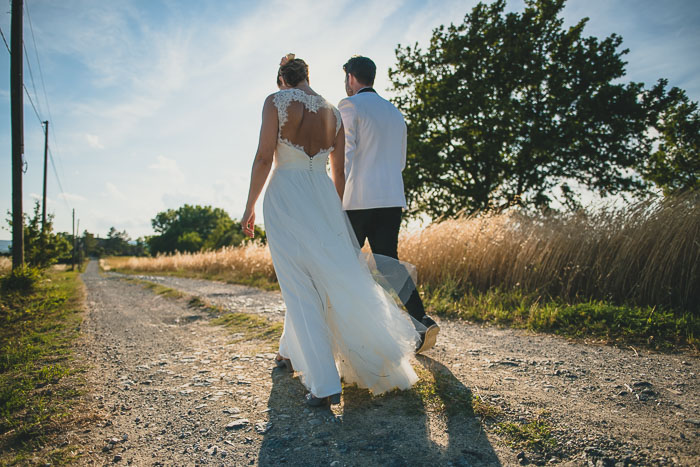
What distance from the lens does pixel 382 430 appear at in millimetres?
1990

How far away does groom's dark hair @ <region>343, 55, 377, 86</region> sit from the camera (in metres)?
3.20

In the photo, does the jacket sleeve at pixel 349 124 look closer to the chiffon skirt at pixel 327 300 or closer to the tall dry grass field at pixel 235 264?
the chiffon skirt at pixel 327 300

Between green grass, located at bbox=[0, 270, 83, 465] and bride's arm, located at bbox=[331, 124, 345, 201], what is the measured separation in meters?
2.28

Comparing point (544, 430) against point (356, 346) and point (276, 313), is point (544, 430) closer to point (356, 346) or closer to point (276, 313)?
point (356, 346)

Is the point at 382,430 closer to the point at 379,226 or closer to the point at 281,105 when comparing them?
the point at 379,226

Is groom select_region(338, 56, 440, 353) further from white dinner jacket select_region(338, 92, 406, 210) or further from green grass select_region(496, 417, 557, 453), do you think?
green grass select_region(496, 417, 557, 453)

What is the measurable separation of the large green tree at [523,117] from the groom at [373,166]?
43.6 ft

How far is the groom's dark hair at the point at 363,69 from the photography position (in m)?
3.20

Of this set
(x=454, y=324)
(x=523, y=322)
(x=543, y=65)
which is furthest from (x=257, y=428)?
(x=543, y=65)

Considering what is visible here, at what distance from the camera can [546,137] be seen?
15.4 metres

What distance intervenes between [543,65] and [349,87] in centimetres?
1655

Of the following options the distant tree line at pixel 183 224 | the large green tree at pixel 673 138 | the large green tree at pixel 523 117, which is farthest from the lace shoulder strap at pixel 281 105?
the distant tree line at pixel 183 224

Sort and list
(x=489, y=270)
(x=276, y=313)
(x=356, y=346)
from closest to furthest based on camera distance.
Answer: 1. (x=356, y=346)
2. (x=276, y=313)
3. (x=489, y=270)

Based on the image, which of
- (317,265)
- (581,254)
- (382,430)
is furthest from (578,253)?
(382,430)
